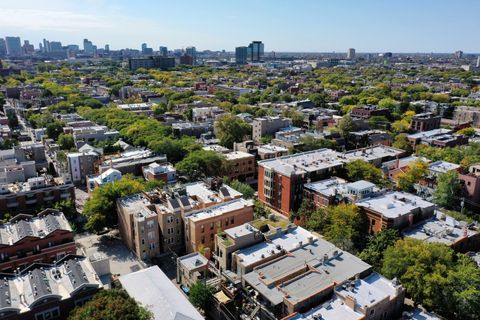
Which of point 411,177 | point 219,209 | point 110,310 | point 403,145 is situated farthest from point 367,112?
point 110,310

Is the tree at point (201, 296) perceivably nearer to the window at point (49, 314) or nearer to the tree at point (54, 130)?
the window at point (49, 314)

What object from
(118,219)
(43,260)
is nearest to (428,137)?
(118,219)

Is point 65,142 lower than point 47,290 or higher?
higher

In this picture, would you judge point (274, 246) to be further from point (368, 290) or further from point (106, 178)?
point (106, 178)

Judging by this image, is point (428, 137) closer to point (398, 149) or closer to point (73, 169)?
point (398, 149)

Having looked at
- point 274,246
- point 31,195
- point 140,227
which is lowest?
point 274,246

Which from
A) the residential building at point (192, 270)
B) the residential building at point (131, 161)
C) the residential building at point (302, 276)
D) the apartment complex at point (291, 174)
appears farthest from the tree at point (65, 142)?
the residential building at point (302, 276)
